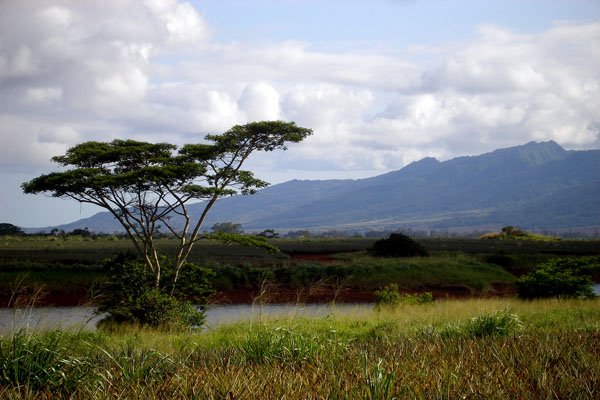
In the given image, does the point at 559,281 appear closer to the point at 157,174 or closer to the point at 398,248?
the point at 157,174

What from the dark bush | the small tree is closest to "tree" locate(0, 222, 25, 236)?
the dark bush

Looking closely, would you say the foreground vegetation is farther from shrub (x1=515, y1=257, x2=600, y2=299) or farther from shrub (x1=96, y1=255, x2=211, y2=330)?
shrub (x1=515, y1=257, x2=600, y2=299)

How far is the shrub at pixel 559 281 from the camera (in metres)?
26.8

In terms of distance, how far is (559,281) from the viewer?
27.1 m

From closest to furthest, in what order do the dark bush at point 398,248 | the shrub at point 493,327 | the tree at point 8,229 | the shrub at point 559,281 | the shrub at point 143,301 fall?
the shrub at point 493,327 < the shrub at point 143,301 < the shrub at point 559,281 < the dark bush at point 398,248 < the tree at point 8,229

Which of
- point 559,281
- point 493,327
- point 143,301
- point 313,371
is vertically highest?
point 313,371

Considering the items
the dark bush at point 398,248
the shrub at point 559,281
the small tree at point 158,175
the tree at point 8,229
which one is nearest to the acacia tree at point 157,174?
the small tree at point 158,175

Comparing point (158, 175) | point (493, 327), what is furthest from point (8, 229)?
point (493, 327)

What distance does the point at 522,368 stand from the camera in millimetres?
7473

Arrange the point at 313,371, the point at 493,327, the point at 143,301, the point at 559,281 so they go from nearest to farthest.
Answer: the point at 313,371, the point at 493,327, the point at 143,301, the point at 559,281

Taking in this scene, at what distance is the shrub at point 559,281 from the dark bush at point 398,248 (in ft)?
92.0

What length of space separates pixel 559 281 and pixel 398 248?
3107 cm

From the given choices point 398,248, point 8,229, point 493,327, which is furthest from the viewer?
point 8,229

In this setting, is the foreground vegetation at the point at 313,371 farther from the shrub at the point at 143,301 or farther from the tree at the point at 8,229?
the tree at the point at 8,229
